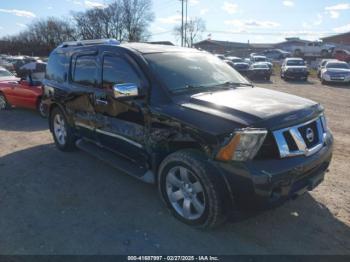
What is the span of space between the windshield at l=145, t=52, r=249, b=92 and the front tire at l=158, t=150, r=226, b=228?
0.93m

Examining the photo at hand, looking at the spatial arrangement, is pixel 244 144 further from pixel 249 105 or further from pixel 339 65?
pixel 339 65

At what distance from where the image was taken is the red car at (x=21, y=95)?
373 inches

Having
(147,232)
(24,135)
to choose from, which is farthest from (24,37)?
(147,232)

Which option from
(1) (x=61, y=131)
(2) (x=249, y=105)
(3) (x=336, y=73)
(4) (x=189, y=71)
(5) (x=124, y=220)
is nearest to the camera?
(2) (x=249, y=105)

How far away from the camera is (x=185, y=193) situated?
3434 mm

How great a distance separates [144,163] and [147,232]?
903 mm

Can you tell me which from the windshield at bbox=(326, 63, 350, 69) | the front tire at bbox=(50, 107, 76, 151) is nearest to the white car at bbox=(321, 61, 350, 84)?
the windshield at bbox=(326, 63, 350, 69)

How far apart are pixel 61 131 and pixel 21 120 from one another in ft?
13.4

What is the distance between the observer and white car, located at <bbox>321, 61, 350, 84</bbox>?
19828 millimetres

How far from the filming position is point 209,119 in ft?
10.1

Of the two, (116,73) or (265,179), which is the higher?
(116,73)

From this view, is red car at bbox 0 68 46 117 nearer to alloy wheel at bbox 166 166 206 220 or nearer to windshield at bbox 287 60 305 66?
alloy wheel at bbox 166 166 206 220

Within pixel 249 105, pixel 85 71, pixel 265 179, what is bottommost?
pixel 265 179

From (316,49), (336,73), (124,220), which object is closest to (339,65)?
(336,73)
